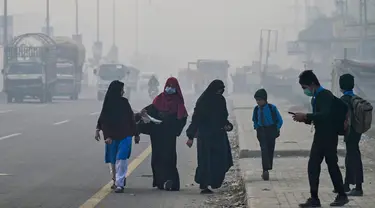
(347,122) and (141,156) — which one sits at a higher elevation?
(347,122)

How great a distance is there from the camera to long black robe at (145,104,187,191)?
44.9 feet

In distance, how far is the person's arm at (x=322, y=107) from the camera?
9961 mm

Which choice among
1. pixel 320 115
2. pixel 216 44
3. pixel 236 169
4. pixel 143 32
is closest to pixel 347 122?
pixel 320 115

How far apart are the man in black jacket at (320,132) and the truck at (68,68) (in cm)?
4595

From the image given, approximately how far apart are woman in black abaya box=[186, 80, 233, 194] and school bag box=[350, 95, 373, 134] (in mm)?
2553

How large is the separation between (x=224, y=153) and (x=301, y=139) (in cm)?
848

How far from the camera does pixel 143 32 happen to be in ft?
484

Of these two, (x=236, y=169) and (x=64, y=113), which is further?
(x=64, y=113)

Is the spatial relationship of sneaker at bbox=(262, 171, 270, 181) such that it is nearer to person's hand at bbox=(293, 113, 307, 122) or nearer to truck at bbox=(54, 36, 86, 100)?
person's hand at bbox=(293, 113, 307, 122)

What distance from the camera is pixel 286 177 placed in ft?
45.9

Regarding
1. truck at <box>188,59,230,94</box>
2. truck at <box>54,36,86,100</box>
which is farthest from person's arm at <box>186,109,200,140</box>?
truck at <box>188,59,230,94</box>

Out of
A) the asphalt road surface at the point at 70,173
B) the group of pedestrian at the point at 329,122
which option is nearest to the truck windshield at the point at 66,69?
the asphalt road surface at the point at 70,173

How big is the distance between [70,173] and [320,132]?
6675mm

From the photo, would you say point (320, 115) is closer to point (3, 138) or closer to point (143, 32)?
point (3, 138)
